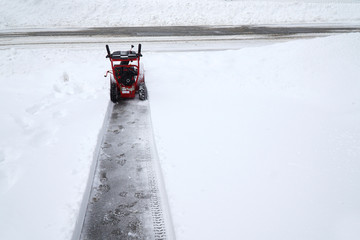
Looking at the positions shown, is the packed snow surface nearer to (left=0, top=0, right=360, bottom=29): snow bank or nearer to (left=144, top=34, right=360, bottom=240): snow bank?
(left=144, top=34, right=360, bottom=240): snow bank

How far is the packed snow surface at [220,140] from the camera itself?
3877 millimetres

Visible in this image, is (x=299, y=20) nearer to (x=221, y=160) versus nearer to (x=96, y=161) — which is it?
(x=221, y=160)

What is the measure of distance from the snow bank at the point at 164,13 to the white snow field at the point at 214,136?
17.7ft

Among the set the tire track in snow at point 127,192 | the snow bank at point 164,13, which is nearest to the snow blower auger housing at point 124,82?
the tire track in snow at point 127,192

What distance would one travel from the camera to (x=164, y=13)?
17156 millimetres

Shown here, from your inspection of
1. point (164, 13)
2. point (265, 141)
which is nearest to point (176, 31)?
point (164, 13)

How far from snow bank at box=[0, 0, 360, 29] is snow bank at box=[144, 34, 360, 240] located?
322 inches

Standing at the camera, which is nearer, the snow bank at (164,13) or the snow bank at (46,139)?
the snow bank at (46,139)

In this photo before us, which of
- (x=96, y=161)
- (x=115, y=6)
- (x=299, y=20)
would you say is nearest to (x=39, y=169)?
(x=96, y=161)

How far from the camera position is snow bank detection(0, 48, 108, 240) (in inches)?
154

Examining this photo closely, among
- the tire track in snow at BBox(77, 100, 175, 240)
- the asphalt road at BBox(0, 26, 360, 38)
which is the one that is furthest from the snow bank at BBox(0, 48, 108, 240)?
the asphalt road at BBox(0, 26, 360, 38)

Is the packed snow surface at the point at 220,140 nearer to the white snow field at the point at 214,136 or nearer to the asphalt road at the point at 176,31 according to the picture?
the white snow field at the point at 214,136

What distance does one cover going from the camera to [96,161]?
5.20 meters

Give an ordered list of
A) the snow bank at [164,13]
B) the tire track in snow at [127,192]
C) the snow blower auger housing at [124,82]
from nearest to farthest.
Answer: the tire track in snow at [127,192]
the snow blower auger housing at [124,82]
the snow bank at [164,13]
